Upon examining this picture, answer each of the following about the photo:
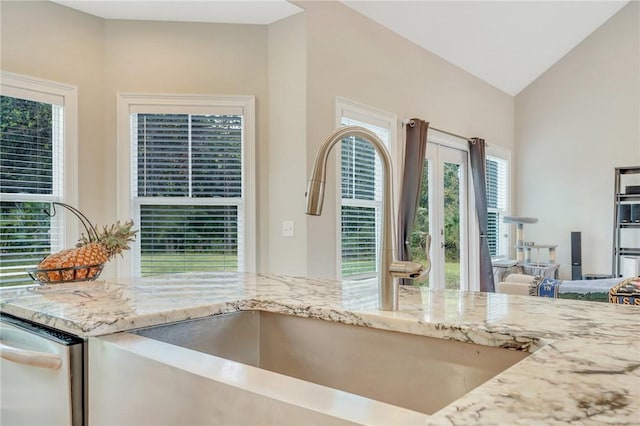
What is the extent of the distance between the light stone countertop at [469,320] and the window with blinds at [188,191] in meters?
1.86

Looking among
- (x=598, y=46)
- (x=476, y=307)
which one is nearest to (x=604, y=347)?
(x=476, y=307)

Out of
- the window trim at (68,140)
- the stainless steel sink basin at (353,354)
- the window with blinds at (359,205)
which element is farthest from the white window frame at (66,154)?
the stainless steel sink basin at (353,354)

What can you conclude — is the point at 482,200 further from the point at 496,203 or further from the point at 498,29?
the point at 498,29

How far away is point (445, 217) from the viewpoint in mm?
5121

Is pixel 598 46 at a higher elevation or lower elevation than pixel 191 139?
higher

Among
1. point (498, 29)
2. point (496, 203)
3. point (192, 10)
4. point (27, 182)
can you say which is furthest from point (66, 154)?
point (496, 203)

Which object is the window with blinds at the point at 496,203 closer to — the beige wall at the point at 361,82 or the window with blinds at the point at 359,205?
the beige wall at the point at 361,82

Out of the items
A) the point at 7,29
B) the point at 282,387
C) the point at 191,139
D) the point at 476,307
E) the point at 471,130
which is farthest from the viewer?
the point at 471,130

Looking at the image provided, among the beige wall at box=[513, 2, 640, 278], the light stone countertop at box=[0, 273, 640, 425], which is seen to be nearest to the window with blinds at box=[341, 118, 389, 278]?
the light stone countertop at box=[0, 273, 640, 425]

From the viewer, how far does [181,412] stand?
79cm

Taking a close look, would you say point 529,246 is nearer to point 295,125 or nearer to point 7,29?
point 295,125

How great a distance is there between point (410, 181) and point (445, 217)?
42.1 inches

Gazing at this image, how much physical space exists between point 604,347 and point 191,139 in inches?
130

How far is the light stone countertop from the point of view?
548 millimetres
